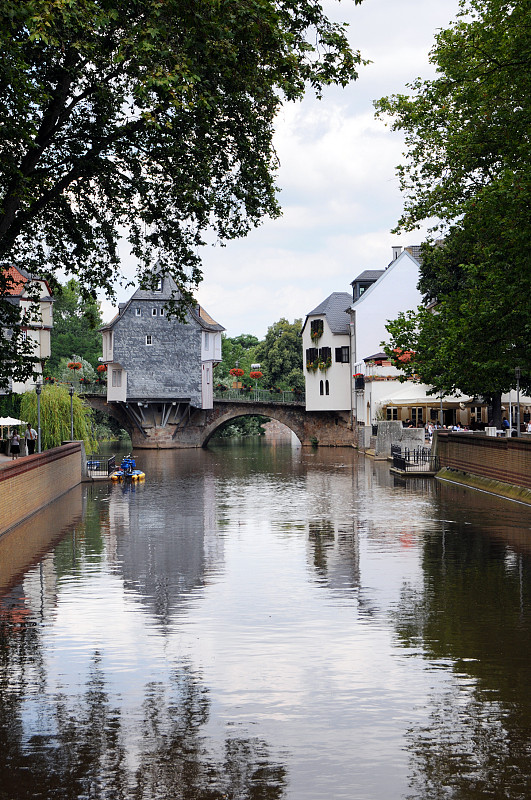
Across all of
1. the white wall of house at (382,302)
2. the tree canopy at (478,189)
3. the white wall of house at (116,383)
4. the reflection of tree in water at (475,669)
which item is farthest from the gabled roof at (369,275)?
the reflection of tree in water at (475,669)

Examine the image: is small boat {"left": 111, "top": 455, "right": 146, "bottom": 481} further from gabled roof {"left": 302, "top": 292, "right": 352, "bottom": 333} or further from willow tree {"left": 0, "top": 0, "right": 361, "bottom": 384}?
gabled roof {"left": 302, "top": 292, "right": 352, "bottom": 333}

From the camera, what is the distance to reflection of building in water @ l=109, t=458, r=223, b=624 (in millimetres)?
15758

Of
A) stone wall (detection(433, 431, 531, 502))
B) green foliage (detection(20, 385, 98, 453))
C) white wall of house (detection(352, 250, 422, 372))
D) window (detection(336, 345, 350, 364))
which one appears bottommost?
stone wall (detection(433, 431, 531, 502))

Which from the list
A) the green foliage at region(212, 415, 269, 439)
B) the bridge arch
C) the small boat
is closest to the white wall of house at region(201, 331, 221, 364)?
the bridge arch

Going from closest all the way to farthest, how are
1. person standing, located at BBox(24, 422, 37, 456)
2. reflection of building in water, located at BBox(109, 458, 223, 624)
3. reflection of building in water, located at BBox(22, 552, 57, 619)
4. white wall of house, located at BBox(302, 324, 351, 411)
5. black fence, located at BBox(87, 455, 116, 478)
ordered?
reflection of building in water, located at BBox(22, 552, 57, 619) < reflection of building in water, located at BBox(109, 458, 223, 624) < black fence, located at BBox(87, 455, 116, 478) < person standing, located at BBox(24, 422, 37, 456) < white wall of house, located at BBox(302, 324, 351, 411)

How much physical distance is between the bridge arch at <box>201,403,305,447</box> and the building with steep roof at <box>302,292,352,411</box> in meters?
3.81

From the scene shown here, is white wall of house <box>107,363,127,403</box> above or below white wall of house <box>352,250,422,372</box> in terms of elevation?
below

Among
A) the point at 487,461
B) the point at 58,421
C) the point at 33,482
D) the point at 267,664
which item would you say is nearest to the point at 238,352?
the point at 58,421

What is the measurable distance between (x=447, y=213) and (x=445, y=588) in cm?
1900

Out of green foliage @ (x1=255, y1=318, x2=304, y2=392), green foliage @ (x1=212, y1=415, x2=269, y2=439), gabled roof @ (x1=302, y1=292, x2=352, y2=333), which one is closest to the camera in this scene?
gabled roof @ (x1=302, y1=292, x2=352, y2=333)

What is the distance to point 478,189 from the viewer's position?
1300 inches

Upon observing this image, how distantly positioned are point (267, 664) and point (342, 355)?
2790 inches

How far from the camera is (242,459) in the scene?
6662cm

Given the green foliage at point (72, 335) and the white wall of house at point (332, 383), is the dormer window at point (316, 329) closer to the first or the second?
the white wall of house at point (332, 383)
